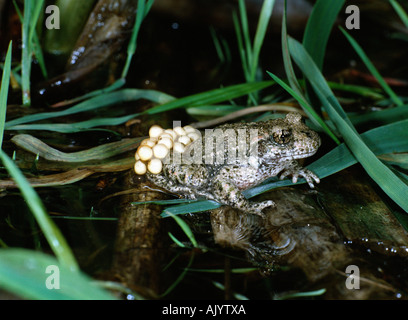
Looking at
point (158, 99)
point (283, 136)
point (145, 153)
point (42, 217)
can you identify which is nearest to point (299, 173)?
point (283, 136)

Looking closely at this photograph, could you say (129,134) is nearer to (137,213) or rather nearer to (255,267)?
(137,213)

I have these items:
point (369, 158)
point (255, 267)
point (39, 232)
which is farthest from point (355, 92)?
point (39, 232)

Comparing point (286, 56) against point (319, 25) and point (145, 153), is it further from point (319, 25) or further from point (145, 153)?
point (145, 153)

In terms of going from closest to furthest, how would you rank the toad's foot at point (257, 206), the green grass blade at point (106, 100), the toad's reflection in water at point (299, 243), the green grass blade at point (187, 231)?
1. the toad's reflection in water at point (299, 243)
2. the green grass blade at point (187, 231)
3. the toad's foot at point (257, 206)
4. the green grass blade at point (106, 100)

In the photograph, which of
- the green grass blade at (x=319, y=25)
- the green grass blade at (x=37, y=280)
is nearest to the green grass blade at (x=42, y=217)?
the green grass blade at (x=37, y=280)

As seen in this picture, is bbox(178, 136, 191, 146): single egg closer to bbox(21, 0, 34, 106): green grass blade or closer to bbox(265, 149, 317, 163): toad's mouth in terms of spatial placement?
bbox(265, 149, 317, 163): toad's mouth

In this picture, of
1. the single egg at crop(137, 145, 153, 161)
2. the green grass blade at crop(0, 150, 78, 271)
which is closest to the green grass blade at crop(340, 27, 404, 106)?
the single egg at crop(137, 145, 153, 161)

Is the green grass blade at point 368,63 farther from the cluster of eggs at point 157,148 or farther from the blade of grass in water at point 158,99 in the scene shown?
the cluster of eggs at point 157,148
